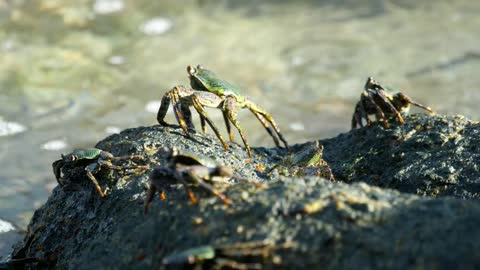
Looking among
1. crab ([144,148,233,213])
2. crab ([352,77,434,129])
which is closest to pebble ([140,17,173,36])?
crab ([352,77,434,129])

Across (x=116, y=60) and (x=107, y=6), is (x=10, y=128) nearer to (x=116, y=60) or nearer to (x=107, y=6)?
(x=116, y=60)

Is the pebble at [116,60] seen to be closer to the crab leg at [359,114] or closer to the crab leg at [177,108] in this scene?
the crab leg at [359,114]

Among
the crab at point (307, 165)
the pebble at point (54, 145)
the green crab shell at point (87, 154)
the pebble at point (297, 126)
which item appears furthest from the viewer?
the pebble at point (297, 126)

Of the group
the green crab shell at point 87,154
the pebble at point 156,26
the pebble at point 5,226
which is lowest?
the green crab shell at point 87,154

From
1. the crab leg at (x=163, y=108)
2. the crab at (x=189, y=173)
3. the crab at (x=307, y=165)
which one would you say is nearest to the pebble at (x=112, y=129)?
the crab leg at (x=163, y=108)

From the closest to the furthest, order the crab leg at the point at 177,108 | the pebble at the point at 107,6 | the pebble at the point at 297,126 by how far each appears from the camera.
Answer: the crab leg at the point at 177,108, the pebble at the point at 297,126, the pebble at the point at 107,6

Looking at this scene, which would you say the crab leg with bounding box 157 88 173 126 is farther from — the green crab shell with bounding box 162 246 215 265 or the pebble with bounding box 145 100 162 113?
the pebble with bounding box 145 100 162 113

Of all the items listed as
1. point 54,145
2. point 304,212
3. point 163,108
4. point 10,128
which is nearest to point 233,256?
point 304,212
